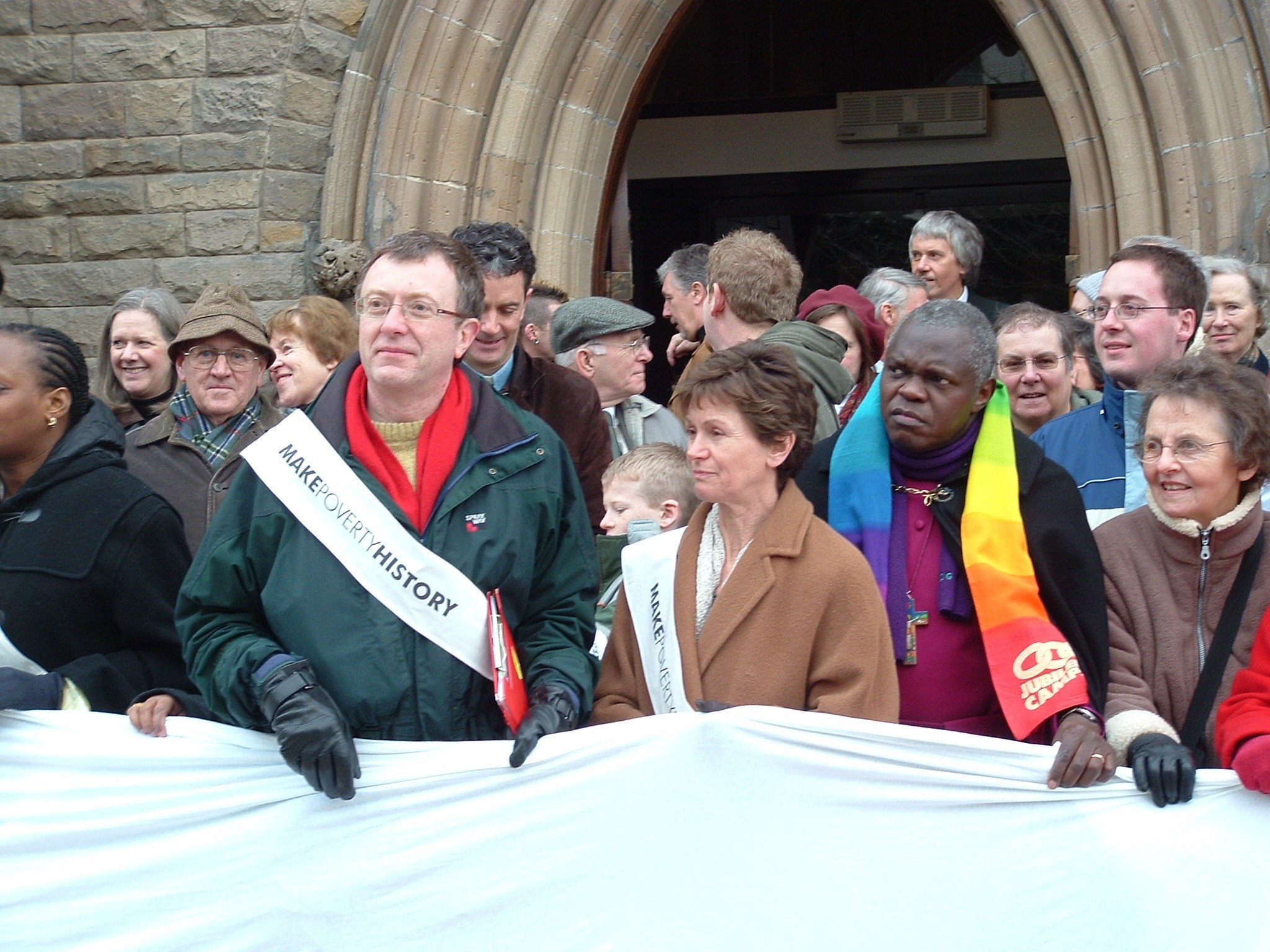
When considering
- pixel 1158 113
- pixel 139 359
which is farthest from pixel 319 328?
pixel 1158 113

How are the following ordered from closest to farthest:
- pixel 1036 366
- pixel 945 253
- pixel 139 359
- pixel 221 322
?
pixel 1036 366, pixel 221 322, pixel 139 359, pixel 945 253

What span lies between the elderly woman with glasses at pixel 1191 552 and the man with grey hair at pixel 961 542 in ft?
0.43

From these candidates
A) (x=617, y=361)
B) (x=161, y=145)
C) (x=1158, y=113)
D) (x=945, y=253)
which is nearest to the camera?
(x=617, y=361)

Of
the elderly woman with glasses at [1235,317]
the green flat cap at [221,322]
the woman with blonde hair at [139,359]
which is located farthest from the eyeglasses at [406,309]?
the elderly woman with glasses at [1235,317]

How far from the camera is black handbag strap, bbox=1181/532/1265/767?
2.72m

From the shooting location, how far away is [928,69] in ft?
31.7

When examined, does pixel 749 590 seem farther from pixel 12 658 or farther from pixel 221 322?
pixel 221 322

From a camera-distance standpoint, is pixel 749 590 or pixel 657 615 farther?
pixel 657 615

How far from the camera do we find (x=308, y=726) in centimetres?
238

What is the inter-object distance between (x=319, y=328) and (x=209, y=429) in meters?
0.41

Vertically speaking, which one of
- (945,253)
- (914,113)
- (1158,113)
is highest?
(914,113)

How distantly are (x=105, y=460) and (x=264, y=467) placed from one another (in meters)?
0.63

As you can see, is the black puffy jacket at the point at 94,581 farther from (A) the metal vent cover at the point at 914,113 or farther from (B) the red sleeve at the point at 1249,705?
(A) the metal vent cover at the point at 914,113

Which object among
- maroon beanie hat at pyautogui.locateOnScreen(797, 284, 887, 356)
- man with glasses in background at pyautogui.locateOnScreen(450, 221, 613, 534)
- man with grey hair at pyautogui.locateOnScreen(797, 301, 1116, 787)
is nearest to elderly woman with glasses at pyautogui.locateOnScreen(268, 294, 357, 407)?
man with glasses in background at pyautogui.locateOnScreen(450, 221, 613, 534)
